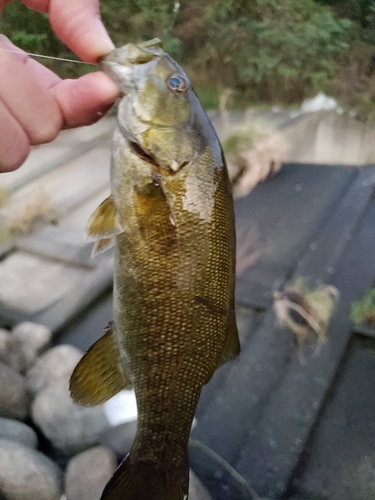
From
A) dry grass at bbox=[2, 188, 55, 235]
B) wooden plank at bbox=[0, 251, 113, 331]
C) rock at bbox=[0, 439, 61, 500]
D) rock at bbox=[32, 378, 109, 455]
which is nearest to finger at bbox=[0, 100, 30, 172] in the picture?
rock at bbox=[0, 439, 61, 500]

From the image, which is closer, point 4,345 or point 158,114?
point 158,114

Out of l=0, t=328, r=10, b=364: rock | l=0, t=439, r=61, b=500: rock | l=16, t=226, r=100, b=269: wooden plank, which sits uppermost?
l=0, t=439, r=61, b=500: rock

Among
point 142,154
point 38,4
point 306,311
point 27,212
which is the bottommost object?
point 306,311

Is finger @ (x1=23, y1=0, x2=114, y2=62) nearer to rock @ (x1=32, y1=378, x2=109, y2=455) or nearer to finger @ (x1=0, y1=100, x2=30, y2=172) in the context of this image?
finger @ (x1=0, y1=100, x2=30, y2=172)

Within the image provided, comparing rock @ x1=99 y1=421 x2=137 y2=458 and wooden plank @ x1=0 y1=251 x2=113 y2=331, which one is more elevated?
rock @ x1=99 y1=421 x2=137 y2=458

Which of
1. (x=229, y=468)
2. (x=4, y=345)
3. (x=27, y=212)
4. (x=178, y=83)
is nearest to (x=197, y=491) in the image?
(x=229, y=468)

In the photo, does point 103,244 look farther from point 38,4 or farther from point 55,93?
point 38,4
